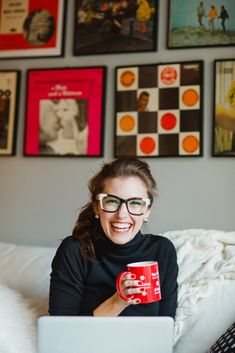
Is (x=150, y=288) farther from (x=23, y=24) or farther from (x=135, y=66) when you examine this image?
(x=23, y=24)

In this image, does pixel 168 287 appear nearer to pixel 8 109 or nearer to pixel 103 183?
pixel 103 183

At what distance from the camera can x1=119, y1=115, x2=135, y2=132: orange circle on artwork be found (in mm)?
2131

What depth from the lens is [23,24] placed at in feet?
7.72

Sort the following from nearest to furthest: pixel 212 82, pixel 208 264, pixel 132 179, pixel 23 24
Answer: pixel 132 179
pixel 208 264
pixel 212 82
pixel 23 24

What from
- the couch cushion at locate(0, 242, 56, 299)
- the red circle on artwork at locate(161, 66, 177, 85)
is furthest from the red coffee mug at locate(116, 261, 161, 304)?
the red circle on artwork at locate(161, 66, 177, 85)

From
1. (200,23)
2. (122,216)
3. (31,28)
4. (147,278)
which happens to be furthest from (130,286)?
(31,28)

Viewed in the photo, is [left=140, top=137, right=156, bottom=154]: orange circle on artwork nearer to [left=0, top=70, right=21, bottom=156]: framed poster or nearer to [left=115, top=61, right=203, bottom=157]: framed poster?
[left=115, top=61, right=203, bottom=157]: framed poster

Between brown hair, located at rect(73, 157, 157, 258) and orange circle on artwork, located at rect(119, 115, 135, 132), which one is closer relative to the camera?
brown hair, located at rect(73, 157, 157, 258)

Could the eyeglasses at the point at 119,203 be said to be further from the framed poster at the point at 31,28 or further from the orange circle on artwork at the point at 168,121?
the framed poster at the point at 31,28

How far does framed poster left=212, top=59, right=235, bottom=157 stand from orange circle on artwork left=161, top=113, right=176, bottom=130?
0.64 feet

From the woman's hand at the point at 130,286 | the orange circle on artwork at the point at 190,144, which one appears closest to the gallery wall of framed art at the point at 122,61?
the orange circle on artwork at the point at 190,144

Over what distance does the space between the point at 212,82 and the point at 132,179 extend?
37.4 inches

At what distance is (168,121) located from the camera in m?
2.08

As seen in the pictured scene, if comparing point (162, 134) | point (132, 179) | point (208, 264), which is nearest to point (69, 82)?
point (162, 134)
